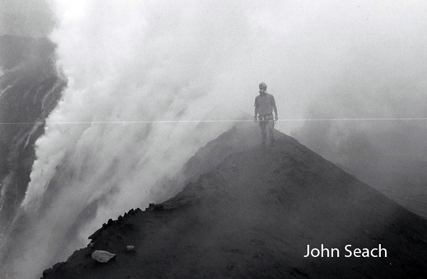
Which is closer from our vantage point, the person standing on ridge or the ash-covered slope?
the ash-covered slope

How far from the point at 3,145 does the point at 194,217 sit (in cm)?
3803

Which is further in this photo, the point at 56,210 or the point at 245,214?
the point at 56,210

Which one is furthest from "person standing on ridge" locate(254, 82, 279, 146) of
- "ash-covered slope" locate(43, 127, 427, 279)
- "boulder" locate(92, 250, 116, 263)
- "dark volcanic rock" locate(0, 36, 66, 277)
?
"dark volcanic rock" locate(0, 36, 66, 277)

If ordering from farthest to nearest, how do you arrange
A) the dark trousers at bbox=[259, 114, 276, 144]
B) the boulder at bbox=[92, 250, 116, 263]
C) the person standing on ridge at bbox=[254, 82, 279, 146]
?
the dark trousers at bbox=[259, 114, 276, 144] → the person standing on ridge at bbox=[254, 82, 279, 146] → the boulder at bbox=[92, 250, 116, 263]

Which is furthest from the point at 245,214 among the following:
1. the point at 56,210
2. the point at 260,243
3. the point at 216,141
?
the point at 56,210

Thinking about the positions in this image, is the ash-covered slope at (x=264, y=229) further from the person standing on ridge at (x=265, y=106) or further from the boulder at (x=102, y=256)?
the person standing on ridge at (x=265, y=106)

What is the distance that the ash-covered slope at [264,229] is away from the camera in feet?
17.7

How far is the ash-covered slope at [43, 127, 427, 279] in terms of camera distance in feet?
17.7

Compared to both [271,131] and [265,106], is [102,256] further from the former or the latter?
[271,131]

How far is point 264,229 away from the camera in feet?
22.7

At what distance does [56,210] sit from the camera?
26.5 meters

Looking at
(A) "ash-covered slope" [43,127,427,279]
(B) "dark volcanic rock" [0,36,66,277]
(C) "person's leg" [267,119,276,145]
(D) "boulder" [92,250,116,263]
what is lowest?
(D) "boulder" [92,250,116,263]

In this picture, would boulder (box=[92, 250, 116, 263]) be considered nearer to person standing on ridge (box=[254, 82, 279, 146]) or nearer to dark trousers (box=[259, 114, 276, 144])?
person standing on ridge (box=[254, 82, 279, 146])

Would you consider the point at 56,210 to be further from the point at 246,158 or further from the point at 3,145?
the point at 246,158
